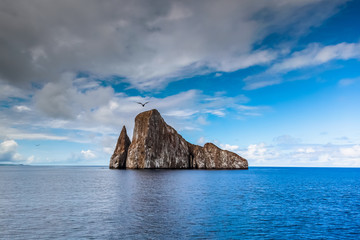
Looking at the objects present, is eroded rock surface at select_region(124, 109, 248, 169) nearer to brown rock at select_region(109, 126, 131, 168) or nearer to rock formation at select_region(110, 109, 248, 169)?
rock formation at select_region(110, 109, 248, 169)

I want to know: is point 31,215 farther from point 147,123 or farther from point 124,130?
point 124,130

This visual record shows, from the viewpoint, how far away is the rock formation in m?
169

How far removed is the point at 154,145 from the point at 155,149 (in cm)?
291

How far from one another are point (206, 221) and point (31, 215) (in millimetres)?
21012

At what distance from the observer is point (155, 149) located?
17250 centimetres

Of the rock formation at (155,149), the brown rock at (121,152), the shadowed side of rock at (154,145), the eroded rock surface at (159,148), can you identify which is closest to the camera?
the shadowed side of rock at (154,145)

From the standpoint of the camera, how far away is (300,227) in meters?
26.0

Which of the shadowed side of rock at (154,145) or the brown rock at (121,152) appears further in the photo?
the brown rock at (121,152)

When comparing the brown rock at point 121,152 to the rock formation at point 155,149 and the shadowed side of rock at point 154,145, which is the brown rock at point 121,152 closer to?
the rock formation at point 155,149

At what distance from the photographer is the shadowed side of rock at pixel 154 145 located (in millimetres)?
167750

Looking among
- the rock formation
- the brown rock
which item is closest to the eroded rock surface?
the rock formation

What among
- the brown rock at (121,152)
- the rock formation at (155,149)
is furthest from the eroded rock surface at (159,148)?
the brown rock at (121,152)

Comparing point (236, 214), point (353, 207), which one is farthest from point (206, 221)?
point (353, 207)

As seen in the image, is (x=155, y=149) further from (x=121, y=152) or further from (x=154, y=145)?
(x=121, y=152)
